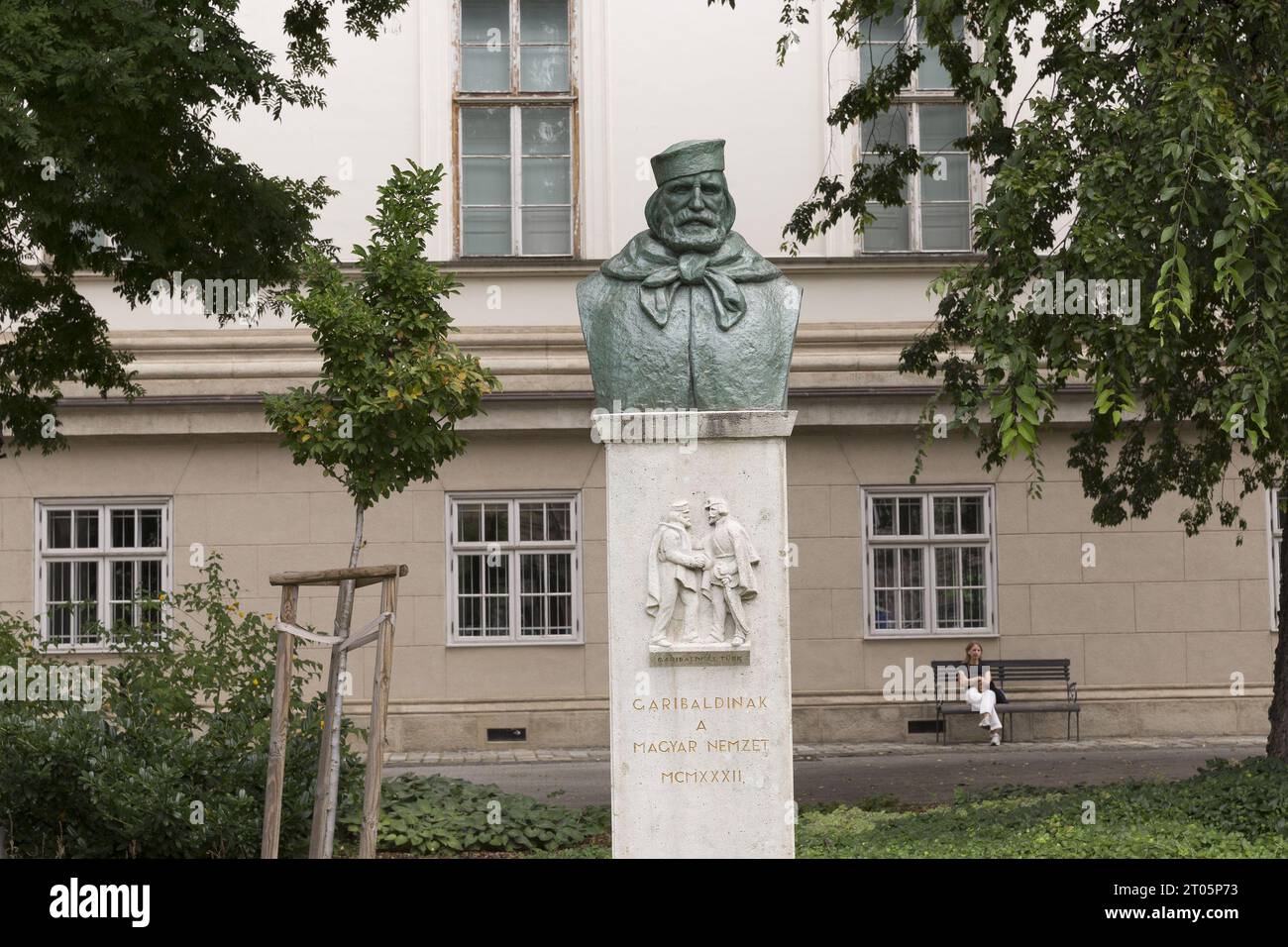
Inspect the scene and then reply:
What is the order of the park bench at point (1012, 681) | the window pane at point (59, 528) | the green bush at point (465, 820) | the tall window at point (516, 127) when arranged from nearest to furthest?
the green bush at point (465, 820), the park bench at point (1012, 681), the window pane at point (59, 528), the tall window at point (516, 127)

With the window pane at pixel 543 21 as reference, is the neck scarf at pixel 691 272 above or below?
below

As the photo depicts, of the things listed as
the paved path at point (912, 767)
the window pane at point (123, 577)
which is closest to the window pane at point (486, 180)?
the window pane at point (123, 577)

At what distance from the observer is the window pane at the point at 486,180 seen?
709 inches

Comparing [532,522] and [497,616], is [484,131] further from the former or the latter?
[497,616]

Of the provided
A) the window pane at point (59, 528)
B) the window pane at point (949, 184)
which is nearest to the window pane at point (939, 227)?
the window pane at point (949, 184)

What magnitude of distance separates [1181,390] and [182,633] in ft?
23.1

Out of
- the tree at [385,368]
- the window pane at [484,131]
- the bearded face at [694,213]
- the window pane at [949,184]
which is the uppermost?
the window pane at [484,131]

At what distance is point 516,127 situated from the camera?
18.1 metres

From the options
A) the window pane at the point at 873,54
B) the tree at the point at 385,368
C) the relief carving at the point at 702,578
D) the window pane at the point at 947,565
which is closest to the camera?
the relief carving at the point at 702,578

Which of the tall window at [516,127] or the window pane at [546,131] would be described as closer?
the tall window at [516,127]

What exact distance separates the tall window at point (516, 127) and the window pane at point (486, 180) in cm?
1

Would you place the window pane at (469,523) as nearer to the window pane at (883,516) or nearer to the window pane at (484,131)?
the window pane at (484,131)

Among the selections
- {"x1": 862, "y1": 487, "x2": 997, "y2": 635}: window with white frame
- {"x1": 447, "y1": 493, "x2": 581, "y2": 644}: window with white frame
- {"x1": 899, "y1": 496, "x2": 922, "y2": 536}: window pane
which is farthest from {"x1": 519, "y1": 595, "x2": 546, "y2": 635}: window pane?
{"x1": 899, "y1": 496, "x2": 922, "y2": 536}: window pane

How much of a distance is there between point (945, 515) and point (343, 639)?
10.7m
